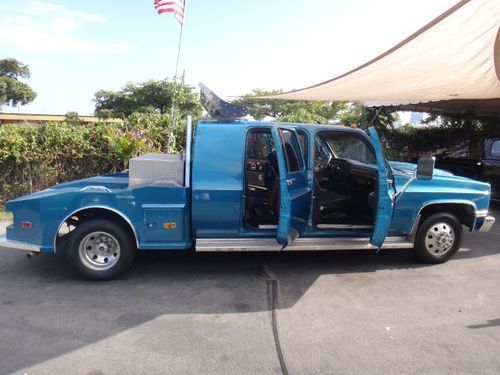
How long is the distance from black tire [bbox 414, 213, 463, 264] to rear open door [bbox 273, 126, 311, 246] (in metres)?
1.66

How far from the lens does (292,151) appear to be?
5.72 m

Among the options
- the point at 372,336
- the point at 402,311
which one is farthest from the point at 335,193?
the point at 372,336

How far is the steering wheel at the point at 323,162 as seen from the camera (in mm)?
6207

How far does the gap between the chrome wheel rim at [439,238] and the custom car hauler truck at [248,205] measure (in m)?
0.01

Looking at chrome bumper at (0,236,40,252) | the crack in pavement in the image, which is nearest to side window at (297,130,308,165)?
the crack in pavement

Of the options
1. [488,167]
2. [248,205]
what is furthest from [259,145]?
[488,167]

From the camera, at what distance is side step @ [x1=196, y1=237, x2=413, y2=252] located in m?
5.27

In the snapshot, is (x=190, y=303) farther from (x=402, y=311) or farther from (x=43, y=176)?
(x=43, y=176)

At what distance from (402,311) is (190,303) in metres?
2.23

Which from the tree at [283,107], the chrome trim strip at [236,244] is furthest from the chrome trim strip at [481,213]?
the tree at [283,107]

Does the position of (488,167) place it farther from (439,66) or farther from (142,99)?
(142,99)

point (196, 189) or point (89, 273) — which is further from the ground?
point (196, 189)

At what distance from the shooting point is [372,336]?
4031mm

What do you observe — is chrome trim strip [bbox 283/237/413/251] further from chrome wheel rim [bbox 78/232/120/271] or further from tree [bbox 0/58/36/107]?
tree [bbox 0/58/36/107]
